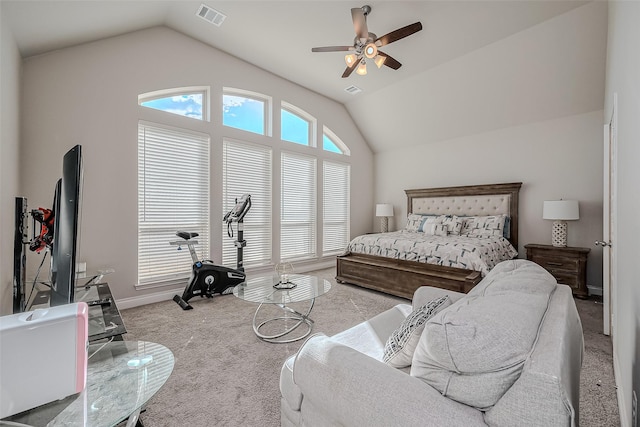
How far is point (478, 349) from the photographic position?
81 cm

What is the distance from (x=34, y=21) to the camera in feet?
7.55

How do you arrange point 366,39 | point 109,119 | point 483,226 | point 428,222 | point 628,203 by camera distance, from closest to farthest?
1. point 628,203
2. point 366,39
3. point 109,119
4. point 483,226
5. point 428,222

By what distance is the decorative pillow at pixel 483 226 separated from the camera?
435cm

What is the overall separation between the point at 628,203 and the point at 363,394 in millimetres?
1890

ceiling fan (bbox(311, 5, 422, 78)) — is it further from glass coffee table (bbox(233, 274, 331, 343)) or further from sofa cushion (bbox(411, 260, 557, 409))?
sofa cushion (bbox(411, 260, 557, 409))

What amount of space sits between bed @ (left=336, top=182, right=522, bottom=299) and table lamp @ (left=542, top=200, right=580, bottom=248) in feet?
1.97

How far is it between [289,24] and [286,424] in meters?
3.86

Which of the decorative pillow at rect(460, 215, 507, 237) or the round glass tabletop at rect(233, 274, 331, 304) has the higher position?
the decorative pillow at rect(460, 215, 507, 237)

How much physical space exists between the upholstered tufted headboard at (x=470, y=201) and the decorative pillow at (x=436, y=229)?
0.68 m

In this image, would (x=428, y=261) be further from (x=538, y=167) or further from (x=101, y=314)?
(x=101, y=314)

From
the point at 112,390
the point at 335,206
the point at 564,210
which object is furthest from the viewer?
the point at 335,206

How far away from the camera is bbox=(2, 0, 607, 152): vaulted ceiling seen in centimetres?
280

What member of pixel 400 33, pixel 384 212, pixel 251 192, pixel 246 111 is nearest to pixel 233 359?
pixel 251 192

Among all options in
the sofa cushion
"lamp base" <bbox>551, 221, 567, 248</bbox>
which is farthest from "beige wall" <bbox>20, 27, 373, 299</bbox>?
"lamp base" <bbox>551, 221, 567, 248</bbox>
